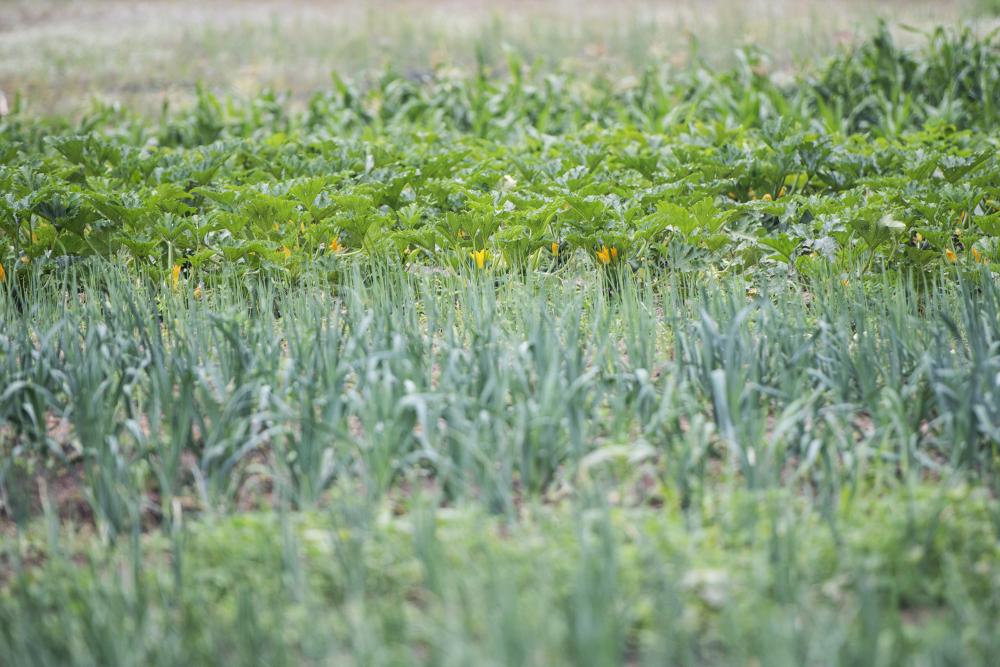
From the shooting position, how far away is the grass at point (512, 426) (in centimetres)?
189

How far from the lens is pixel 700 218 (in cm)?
413

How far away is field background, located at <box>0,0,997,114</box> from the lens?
10.3 metres

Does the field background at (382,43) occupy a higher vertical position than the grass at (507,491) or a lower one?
higher

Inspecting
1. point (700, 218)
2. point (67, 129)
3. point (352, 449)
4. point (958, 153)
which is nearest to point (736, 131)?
point (958, 153)

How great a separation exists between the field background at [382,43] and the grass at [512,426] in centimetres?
493

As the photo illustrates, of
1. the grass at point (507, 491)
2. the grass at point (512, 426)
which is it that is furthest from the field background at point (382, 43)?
the grass at point (507, 491)

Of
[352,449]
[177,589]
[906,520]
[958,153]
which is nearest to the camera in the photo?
[177,589]

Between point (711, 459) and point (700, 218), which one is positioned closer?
point (711, 459)

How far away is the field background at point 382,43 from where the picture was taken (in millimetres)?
10258

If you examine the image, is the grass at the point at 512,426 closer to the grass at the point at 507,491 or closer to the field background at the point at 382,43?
the grass at the point at 507,491

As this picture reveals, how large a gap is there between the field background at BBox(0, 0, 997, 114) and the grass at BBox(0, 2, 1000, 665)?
4.93m

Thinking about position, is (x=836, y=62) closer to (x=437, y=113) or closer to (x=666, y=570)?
(x=437, y=113)

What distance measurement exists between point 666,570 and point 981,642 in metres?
0.60

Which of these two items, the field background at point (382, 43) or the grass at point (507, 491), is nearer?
the grass at point (507, 491)
